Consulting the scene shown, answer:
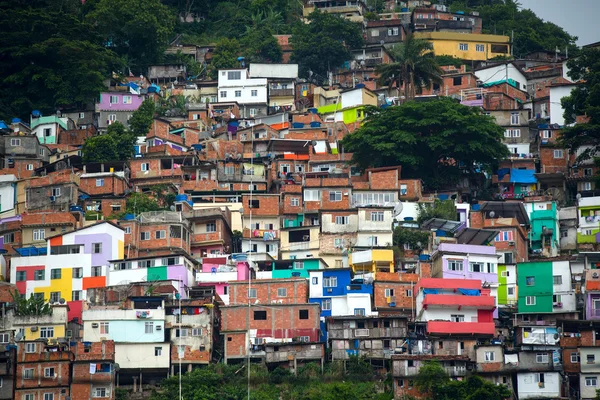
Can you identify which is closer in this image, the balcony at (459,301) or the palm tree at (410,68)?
the balcony at (459,301)

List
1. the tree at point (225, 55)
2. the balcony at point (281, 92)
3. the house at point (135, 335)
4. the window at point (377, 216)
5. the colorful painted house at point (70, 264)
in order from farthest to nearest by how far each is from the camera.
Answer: the tree at point (225, 55)
the balcony at point (281, 92)
the window at point (377, 216)
the colorful painted house at point (70, 264)
the house at point (135, 335)

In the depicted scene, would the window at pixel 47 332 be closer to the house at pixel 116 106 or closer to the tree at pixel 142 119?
the tree at pixel 142 119

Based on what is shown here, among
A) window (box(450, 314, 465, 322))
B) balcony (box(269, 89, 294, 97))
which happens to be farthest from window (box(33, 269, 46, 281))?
balcony (box(269, 89, 294, 97))

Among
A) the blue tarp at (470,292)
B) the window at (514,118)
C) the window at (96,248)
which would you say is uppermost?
the window at (514,118)

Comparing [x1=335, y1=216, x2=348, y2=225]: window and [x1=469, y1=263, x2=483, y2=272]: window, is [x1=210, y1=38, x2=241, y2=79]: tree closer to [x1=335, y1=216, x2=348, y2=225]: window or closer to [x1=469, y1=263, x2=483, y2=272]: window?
[x1=335, y1=216, x2=348, y2=225]: window

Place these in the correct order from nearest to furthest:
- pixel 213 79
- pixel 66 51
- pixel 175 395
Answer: pixel 175 395, pixel 66 51, pixel 213 79

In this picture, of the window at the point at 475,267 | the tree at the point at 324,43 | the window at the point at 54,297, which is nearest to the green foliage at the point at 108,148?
the window at the point at 54,297

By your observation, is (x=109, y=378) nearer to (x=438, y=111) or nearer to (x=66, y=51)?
(x=438, y=111)

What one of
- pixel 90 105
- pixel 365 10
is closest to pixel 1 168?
pixel 90 105
